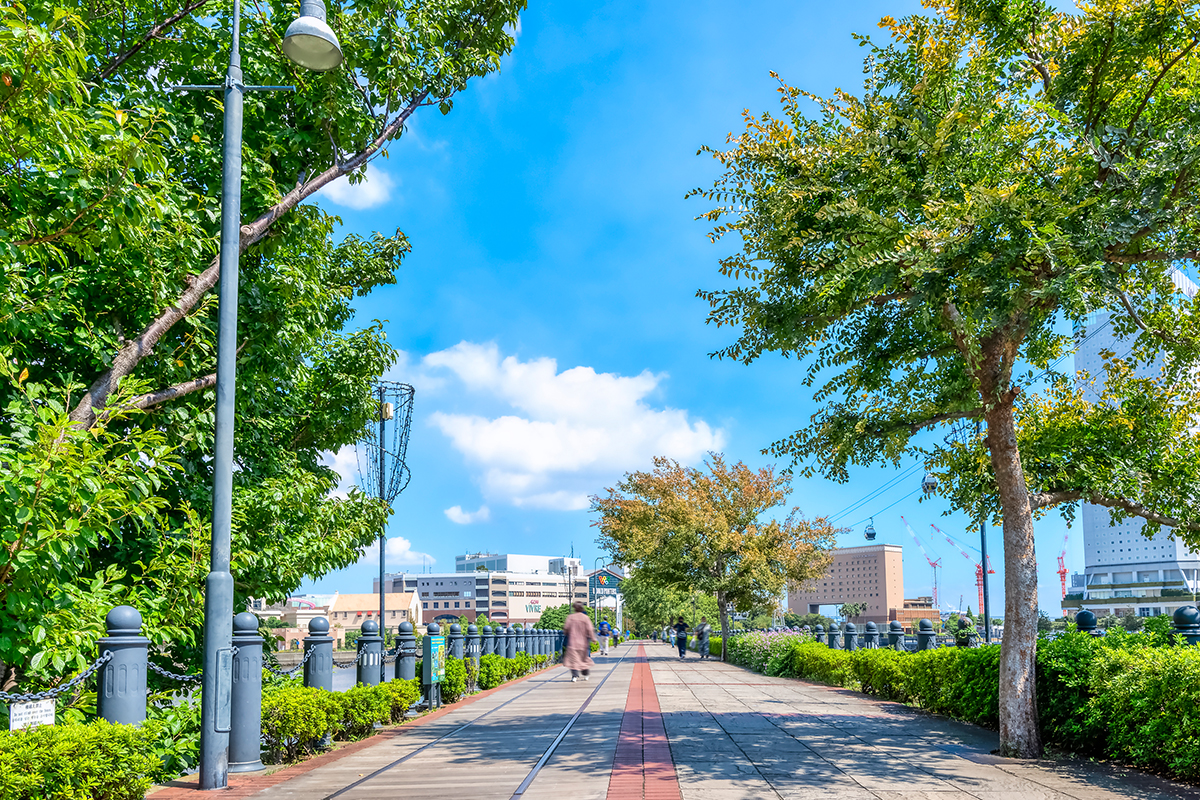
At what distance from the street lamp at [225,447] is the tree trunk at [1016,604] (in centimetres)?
795

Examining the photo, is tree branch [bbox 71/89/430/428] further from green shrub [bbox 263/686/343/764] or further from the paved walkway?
the paved walkway

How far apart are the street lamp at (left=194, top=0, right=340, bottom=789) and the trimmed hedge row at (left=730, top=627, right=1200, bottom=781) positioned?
8346mm

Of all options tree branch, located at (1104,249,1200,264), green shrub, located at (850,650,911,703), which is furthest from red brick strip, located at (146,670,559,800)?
tree branch, located at (1104,249,1200,264)

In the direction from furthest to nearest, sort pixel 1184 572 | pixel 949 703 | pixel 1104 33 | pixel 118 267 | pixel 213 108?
pixel 1184 572 → pixel 949 703 → pixel 213 108 → pixel 118 267 → pixel 1104 33

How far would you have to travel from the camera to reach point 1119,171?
8.01m

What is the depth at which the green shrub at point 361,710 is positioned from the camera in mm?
10867

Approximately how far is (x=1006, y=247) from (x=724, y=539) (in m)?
28.0

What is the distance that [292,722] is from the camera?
9.13 metres

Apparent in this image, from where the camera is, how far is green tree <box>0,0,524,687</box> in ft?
24.5

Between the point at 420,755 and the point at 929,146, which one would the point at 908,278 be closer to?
the point at 929,146

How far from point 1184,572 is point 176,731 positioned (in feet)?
673

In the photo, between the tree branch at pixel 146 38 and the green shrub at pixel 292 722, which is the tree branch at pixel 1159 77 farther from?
the tree branch at pixel 146 38

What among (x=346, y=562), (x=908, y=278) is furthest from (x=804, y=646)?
(x=908, y=278)

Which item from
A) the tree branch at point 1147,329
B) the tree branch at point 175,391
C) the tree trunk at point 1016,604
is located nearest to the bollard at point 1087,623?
the tree trunk at point 1016,604
